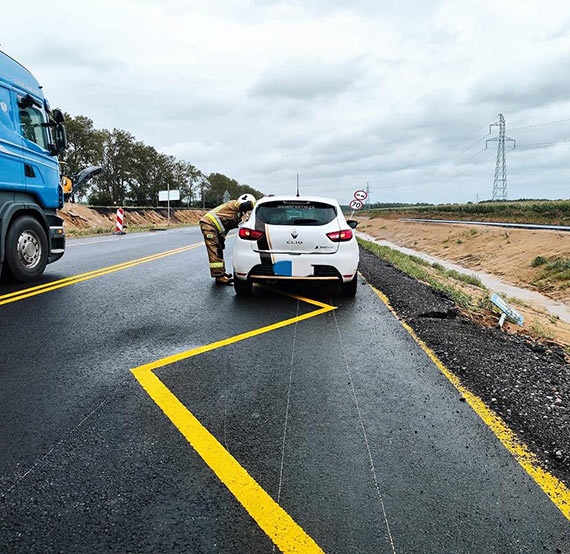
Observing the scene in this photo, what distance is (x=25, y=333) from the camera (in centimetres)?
444

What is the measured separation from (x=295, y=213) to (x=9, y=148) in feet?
14.4

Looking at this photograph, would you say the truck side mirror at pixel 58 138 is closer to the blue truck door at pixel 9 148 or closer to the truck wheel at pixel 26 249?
the blue truck door at pixel 9 148

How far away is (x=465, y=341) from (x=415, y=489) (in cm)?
268

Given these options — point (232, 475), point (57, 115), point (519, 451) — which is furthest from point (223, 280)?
point (519, 451)

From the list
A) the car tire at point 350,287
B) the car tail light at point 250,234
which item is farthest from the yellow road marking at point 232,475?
the car tire at point 350,287

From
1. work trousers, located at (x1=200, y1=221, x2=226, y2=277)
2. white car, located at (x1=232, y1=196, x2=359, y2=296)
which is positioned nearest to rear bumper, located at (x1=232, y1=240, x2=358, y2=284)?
white car, located at (x1=232, y1=196, x2=359, y2=296)

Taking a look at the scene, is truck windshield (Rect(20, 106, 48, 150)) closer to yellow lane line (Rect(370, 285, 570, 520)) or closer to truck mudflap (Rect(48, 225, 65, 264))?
truck mudflap (Rect(48, 225, 65, 264))

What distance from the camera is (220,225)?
7562mm

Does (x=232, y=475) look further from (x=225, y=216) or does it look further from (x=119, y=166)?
(x=119, y=166)

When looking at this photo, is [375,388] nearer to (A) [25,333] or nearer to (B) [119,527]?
(B) [119,527]

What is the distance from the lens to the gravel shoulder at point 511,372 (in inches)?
102

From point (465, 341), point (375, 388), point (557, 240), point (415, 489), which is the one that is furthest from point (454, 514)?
point (557, 240)

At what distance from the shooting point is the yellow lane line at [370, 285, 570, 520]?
2080 millimetres

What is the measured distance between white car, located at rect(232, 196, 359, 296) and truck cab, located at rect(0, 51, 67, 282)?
11.6ft
